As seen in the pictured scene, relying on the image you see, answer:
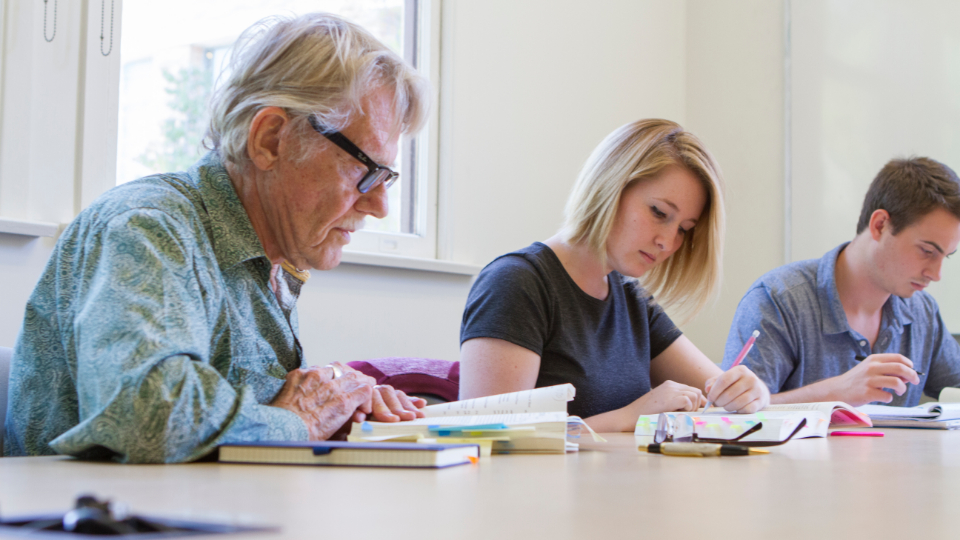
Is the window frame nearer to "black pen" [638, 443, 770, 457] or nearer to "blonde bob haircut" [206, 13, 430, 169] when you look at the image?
"blonde bob haircut" [206, 13, 430, 169]

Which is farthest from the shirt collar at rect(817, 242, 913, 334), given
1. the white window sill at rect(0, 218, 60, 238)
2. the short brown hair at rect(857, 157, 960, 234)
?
the white window sill at rect(0, 218, 60, 238)

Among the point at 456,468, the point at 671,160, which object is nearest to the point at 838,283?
the point at 671,160

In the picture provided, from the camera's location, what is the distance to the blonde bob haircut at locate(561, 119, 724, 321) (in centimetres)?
173

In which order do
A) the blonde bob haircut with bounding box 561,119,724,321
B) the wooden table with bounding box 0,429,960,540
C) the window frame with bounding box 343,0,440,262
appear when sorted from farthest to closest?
1. the window frame with bounding box 343,0,440,262
2. the blonde bob haircut with bounding box 561,119,724,321
3. the wooden table with bounding box 0,429,960,540

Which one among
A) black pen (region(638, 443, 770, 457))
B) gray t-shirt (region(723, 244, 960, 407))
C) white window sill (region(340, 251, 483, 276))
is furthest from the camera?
white window sill (region(340, 251, 483, 276))

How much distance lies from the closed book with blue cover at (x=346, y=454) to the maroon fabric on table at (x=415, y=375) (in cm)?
103

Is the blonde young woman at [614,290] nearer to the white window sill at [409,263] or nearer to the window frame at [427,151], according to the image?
the white window sill at [409,263]

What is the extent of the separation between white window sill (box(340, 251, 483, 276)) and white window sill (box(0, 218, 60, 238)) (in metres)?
0.75

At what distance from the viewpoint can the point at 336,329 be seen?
2.43m

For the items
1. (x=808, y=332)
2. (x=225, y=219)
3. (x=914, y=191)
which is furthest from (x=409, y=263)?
(x=225, y=219)

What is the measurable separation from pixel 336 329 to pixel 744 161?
2064 mm

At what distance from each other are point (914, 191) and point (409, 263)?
56.6 inches

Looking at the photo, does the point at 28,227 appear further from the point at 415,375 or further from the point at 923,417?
the point at 923,417

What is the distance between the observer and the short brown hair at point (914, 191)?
2.20 meters
